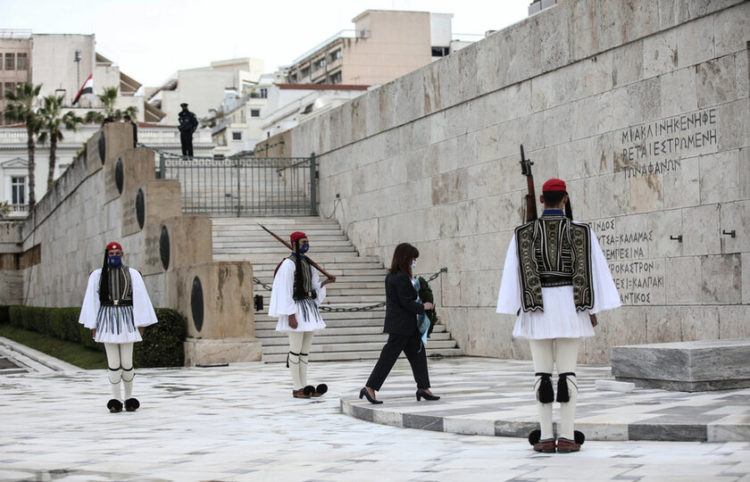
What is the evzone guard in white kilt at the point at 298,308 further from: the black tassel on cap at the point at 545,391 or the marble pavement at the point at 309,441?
the black tassel on cap at the point at 545,391

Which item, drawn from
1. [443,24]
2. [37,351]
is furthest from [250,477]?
[443,24]

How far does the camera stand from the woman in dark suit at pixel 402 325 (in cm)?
1113

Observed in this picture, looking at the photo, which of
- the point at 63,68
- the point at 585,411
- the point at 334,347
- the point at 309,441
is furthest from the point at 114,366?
the point at 63,68

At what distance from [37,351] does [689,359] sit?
18.2 m

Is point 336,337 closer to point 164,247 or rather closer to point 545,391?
point 164,247

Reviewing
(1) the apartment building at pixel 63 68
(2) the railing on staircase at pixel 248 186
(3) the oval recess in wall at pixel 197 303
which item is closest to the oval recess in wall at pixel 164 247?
(3) the oval recess in wall at pixel 197 303

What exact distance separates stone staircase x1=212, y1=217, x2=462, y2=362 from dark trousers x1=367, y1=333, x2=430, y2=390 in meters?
6.72

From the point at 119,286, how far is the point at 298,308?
202 centimetres

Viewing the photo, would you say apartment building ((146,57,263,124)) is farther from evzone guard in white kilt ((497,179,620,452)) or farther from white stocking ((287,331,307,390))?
evzone guard in white kilt ((497,179,620,452))

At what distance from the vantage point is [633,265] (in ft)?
50.4

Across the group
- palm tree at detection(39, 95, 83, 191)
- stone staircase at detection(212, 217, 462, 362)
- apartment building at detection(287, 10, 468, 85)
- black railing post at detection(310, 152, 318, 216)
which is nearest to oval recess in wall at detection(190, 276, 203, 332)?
stone staircase at detection(212, 217, 462, 362)

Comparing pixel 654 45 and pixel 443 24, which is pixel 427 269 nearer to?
pixel 654 45

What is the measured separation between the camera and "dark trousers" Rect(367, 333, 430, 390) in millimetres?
11125

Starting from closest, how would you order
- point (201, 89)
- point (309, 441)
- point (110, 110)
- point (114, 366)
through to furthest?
point (309, 441) → point (114, 366) → point (110, 110) → point (201, 89)
